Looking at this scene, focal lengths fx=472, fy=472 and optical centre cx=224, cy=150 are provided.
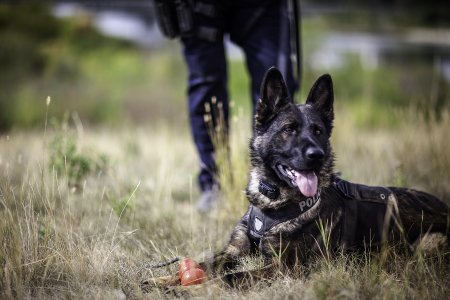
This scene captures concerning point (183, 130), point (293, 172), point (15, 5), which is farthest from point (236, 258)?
point (15, 5)

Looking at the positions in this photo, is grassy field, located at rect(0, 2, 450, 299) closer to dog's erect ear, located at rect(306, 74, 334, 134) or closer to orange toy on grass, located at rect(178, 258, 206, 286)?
orange toy on grass, located at rect(178, 258, 206, 286)

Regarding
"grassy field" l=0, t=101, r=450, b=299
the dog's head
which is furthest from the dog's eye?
"grassy field" l=0, t=101, r=450, b=299

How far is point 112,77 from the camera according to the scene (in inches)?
477

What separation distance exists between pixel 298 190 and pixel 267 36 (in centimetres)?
144

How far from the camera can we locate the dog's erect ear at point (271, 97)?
2.77 meters

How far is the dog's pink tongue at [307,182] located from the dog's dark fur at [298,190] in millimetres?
50

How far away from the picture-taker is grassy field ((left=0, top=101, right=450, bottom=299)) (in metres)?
2.30

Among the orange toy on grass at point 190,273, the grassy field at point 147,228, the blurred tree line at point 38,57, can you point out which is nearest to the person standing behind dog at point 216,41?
the grassy field at point 147,228

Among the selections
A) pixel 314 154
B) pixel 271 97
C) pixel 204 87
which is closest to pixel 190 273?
pixel 314 154

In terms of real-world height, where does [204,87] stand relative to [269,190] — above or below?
above

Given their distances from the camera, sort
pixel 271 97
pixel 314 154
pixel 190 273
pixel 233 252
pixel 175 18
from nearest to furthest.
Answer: pixel 190 273 < pixel 314 154 < pixel 233 252 < pixel 271 97 < pixel 175 18

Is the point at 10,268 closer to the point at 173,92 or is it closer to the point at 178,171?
the point at 178,171

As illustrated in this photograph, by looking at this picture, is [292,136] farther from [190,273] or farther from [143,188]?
[143,188]

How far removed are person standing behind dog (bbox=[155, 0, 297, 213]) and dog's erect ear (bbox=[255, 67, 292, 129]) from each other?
0.75 meters
